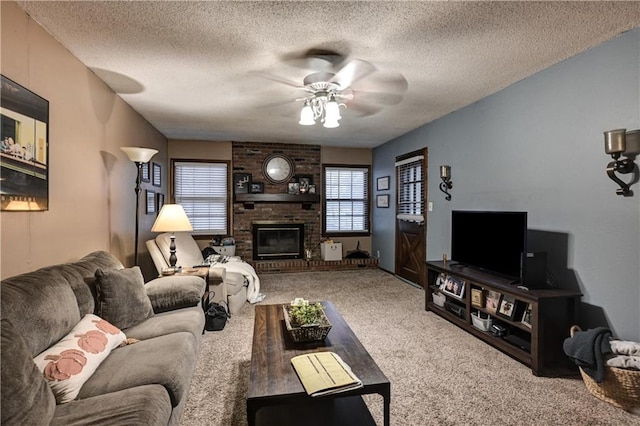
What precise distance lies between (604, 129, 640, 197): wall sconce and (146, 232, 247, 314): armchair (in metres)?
3.68

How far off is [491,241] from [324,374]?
238 cm

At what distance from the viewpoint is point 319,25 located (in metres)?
2.23

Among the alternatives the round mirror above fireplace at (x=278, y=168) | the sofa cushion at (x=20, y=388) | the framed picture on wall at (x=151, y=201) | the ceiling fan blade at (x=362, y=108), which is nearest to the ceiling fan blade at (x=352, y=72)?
the ceiling fan blade at (x=362, y=108)

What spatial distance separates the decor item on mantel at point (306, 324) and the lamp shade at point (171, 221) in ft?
6.35

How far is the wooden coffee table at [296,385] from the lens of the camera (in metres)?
1.50

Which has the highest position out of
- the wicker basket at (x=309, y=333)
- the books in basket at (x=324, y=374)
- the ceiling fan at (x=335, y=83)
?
the ceiling fan at (x=335, y=83)

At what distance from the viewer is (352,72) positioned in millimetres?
3010

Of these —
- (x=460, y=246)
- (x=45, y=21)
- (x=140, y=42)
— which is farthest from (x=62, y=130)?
(x=460, y=246)

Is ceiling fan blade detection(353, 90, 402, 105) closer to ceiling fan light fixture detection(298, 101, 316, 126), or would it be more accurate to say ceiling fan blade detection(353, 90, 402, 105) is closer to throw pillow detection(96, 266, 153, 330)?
ceiling fan light fixture detection(298, 101, 316, 126)

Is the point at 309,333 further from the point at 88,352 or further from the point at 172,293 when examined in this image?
the point at 172,293

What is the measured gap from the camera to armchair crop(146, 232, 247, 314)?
3.77m

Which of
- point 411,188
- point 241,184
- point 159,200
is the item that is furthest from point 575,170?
point 159,200

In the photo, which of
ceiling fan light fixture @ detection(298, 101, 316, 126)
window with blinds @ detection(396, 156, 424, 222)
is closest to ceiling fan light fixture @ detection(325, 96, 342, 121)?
ceiling fan light fixture @ detection(298, 101, 316, 126)

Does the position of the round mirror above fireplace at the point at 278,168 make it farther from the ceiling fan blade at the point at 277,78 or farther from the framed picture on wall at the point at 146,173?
the ceiling fan blade at the point at 277,78
